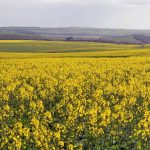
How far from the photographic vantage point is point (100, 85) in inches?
597

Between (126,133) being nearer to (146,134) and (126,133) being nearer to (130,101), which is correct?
(146,134)

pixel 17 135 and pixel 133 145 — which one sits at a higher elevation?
pixel 17 135

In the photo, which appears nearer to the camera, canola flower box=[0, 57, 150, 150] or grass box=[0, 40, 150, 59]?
canola flower box=[0, 57, 150, 150]

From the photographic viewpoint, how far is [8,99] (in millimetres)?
13094

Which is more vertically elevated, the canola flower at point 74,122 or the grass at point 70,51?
the canola flower at point 74,122

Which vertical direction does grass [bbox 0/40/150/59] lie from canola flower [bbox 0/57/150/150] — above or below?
below

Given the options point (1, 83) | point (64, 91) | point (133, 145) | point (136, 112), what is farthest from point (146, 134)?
point (1, 83)

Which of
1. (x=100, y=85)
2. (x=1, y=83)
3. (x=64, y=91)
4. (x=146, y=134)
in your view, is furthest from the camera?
(x=1, y=83)

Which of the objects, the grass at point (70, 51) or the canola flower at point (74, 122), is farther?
the grass at point (70, 51)

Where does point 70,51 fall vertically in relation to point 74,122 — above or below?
below

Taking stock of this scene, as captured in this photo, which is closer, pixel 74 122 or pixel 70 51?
pixel 74 122

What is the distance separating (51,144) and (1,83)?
10.1 m

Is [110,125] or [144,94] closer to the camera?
[110,125]

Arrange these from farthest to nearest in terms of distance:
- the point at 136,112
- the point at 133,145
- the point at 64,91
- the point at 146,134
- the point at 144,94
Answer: the point at 64,91
the point at 144,94
the point at 136,112
the point at 133,145
the point at 146,134
